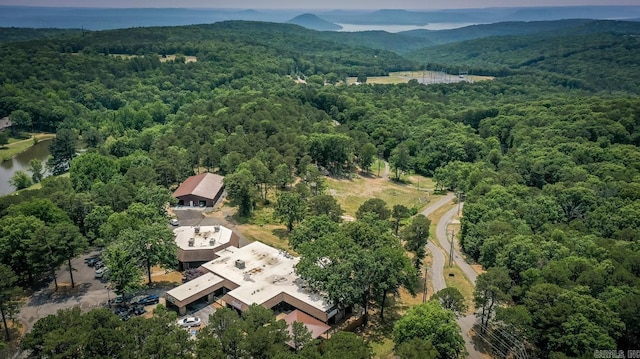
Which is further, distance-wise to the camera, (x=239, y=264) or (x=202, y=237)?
(x=202, y=237)

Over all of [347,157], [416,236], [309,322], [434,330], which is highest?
[434,330]

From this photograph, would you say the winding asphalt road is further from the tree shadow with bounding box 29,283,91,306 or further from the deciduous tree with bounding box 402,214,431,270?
the tree shadow with bounding box 29,283,91,306

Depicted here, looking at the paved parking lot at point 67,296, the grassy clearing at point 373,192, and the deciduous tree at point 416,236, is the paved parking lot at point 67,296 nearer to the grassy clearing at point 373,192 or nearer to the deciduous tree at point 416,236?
the deciduous tree at point 416,236

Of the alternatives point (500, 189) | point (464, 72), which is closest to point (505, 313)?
point (500, 189)

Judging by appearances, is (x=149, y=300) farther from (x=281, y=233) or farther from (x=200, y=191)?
(x=200, y=191)

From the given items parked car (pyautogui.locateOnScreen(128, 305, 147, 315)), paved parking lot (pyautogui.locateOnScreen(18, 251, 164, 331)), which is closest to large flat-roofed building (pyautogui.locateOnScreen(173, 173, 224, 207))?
paved parking lot (pyautogui.locateOnScreen(18, 251, 164, 331))

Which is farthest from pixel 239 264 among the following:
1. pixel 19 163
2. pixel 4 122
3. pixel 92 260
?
pixel 4 122

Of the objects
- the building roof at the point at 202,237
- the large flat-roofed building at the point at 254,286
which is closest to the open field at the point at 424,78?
the building roof at the point at 202,237
